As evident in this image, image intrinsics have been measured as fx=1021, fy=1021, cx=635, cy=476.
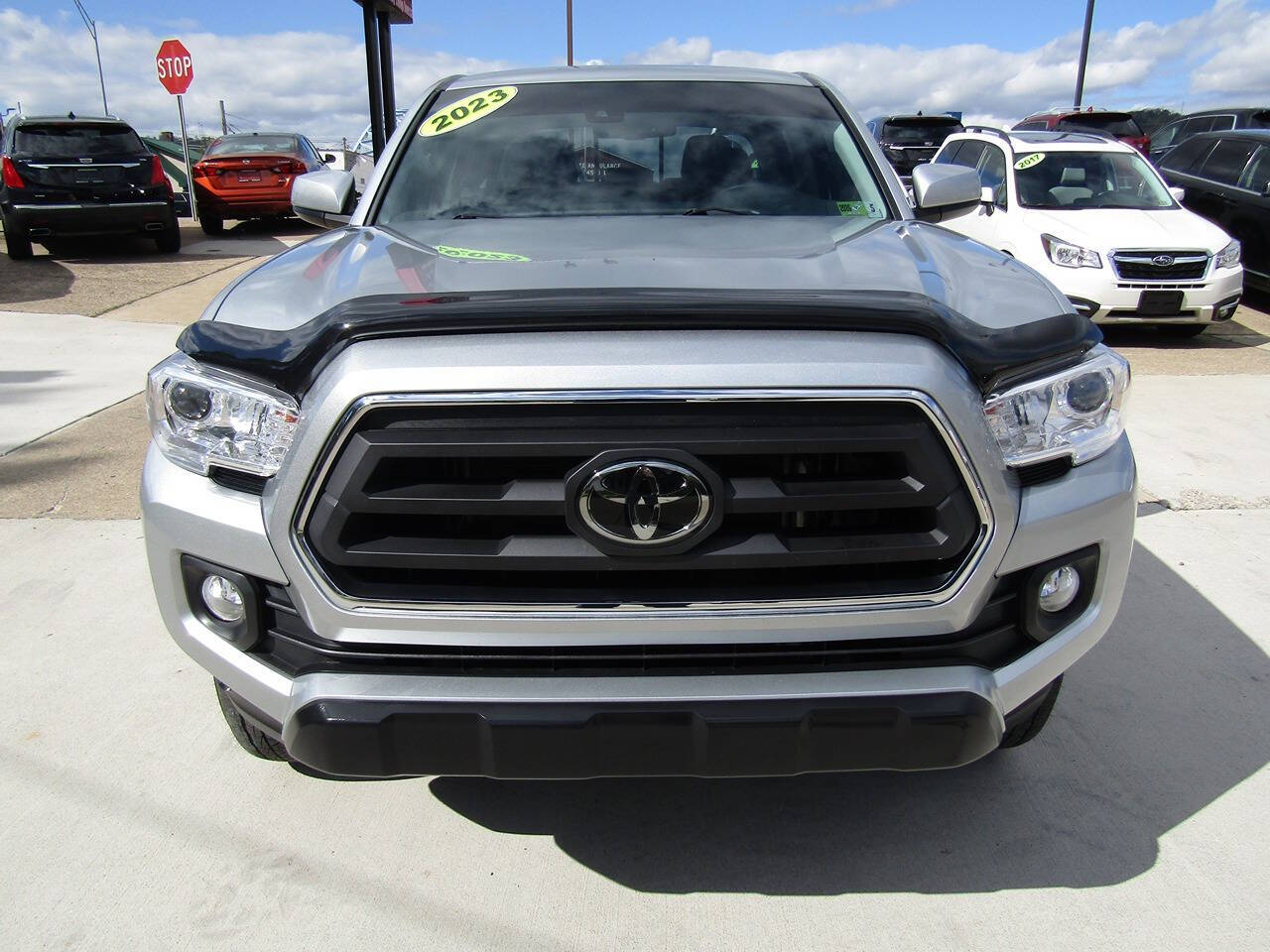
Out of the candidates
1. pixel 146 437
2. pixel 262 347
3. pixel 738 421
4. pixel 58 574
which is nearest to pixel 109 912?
pixel 262 347

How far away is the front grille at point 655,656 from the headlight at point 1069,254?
7.33m

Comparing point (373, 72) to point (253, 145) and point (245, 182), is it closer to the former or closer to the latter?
point (253, 145)

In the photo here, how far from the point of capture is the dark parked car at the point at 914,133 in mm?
18203

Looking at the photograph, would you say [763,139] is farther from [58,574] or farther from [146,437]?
[146,437]

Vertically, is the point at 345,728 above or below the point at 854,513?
below

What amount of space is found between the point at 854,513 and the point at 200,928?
1599 millimetres

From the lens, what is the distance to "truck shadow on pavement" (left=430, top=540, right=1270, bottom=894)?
2297mm

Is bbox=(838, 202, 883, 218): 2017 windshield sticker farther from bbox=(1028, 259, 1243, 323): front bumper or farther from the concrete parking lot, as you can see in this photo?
bbox=(1028, 259, 1243, 323): front bumper

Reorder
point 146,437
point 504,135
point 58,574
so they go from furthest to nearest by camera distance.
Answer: point 146,437, point 58,574, point 504,135

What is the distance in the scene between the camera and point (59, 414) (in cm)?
597

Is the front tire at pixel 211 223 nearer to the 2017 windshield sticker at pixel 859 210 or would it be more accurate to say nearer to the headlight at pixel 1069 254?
the headlight at pixel 1069 254

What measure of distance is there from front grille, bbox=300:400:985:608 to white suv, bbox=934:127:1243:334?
652cm

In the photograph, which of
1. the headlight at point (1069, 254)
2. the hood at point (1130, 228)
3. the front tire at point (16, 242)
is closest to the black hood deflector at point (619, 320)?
the headlight at point (1069, 254)

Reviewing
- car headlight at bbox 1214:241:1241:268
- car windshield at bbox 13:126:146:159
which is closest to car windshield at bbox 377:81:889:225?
car headlight at bbox 1214:241:1241:268
